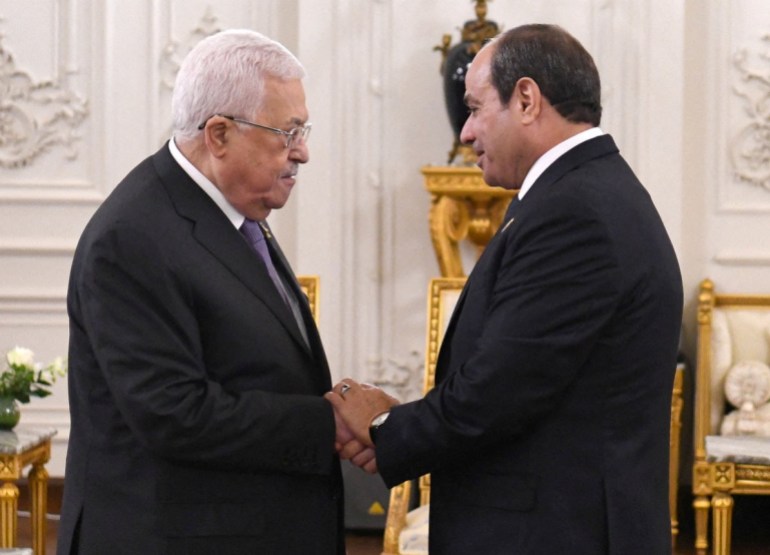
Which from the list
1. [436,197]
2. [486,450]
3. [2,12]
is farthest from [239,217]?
[2,12]

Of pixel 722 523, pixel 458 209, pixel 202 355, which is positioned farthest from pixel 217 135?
pixel 458 209

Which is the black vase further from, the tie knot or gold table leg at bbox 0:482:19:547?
the tie knot

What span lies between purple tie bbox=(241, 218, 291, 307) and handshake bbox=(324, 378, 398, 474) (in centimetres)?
21

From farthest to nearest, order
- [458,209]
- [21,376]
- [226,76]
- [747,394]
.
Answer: [458,209] < [747,394] < [21,376] < [226,76]

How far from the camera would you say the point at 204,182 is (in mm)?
Answer: 2346

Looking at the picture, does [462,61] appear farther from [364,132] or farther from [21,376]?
[21,376]

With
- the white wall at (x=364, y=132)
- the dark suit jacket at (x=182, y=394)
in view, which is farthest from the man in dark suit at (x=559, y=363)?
the white wall at (x=364, y=132)

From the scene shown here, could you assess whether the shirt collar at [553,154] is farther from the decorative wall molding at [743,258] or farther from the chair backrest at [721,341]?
the decorative wall molding at [743,258]

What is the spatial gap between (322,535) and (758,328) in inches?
144

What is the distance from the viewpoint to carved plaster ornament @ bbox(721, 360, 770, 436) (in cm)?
527

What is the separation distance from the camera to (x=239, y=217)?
2.38m

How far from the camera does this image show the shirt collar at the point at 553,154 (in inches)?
92.7

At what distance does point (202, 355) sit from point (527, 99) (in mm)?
762

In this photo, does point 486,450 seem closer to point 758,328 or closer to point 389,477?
point 389,477
